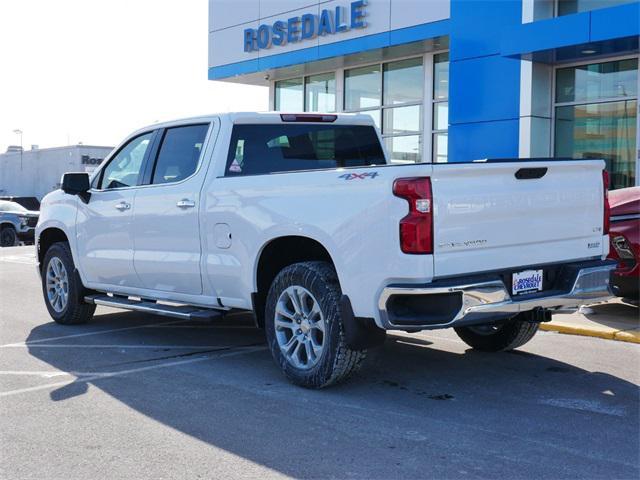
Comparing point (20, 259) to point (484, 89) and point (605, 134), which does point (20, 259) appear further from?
point (605, 134)

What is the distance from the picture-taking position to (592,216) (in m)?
5.93

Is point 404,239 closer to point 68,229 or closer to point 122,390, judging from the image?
point 122,390

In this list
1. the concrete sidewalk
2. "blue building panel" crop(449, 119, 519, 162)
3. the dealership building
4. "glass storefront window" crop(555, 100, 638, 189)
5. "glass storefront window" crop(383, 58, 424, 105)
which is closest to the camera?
the concrete sidewalk

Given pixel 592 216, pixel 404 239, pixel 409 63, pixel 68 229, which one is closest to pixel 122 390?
pixel 404 239

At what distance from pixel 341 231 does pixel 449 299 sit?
87 cm

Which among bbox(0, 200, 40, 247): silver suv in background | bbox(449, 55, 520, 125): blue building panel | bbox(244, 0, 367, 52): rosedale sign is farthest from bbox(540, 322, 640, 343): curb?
bbox(0, 200, 40, 247): silver suv in background

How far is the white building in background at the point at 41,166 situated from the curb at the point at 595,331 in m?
42.5

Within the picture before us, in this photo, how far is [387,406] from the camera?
5391mm

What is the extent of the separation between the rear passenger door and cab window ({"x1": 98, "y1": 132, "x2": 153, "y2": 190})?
213mm

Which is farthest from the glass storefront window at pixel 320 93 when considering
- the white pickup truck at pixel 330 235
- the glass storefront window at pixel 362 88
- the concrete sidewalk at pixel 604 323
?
the white pickup truck at pixel 330 235

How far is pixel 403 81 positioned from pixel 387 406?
581 inches

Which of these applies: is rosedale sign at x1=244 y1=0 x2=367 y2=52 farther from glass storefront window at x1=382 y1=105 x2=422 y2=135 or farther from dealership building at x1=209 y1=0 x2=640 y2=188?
glass storefront window at x1=382 y1=105 x2=422 y2=135

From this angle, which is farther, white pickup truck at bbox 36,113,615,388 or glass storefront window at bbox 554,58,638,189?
glass storefront window at bbox 554,58,638,189

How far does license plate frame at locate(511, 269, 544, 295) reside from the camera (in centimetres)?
543
